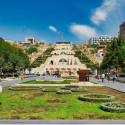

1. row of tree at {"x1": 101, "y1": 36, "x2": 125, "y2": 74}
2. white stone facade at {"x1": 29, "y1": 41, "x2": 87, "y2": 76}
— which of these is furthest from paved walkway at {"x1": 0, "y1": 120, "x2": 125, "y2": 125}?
white stone facade at {"x1": 29, "y1": 41, "x2": 87, "y2": 76}

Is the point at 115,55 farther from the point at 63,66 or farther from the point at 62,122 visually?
the point at 62,122

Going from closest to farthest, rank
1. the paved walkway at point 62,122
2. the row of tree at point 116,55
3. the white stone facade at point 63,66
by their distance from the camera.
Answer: the paved walkway at point 62,122 → the row of tree at point 116,55 → the white stone facade at point 63,66

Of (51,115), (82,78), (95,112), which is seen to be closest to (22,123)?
(51,115)

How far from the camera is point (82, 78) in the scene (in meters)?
21.9

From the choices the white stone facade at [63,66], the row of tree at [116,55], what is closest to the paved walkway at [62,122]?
the row of tree at [116,55]

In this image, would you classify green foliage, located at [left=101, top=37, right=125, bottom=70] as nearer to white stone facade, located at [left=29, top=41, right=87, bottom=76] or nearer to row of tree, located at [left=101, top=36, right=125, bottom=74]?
row of tree, located at [left=101, top=36, right=125, bottom=74]

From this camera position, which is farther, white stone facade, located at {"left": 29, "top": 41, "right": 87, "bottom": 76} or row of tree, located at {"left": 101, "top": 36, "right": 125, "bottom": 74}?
white stone facade, located at {"left": 29, "top": 41, "right": 87, "bottom": 76}

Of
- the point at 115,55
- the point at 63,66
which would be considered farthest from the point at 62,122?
the point at 63,66

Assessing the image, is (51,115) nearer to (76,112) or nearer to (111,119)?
(76,112)

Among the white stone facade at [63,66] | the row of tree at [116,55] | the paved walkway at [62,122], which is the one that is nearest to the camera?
the paved walkway at [62,122]

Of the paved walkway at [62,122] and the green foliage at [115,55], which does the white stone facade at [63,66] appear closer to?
the green foliage at [115,55]

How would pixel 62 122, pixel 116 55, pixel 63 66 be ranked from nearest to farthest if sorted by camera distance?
pixel 62 122, pixel 116 55, pixel 63 66

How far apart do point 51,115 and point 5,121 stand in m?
1.85

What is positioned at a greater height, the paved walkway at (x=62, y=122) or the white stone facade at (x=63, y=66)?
the white stone facade at (x=63, y=66)
